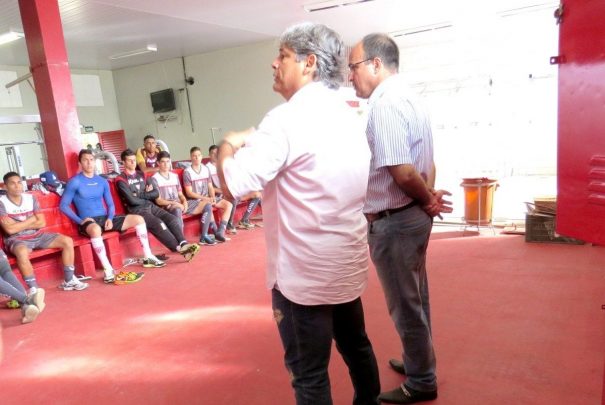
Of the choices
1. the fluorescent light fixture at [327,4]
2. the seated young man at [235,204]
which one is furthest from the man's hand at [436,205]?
the fluorescent light fixture at [327,4]

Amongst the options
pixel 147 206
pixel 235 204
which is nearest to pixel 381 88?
pixel 147 206

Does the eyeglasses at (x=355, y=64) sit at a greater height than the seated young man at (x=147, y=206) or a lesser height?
greater

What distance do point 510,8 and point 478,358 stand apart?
748 centimetres

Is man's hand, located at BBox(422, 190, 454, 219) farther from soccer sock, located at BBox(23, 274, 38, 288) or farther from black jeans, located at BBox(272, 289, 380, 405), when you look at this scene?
soccer sock, located at BBox(23, 274, 38, 288)

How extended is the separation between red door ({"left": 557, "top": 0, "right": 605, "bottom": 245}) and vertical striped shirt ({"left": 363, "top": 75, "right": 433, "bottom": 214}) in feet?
2.17

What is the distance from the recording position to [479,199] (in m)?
5.21

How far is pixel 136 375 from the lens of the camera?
7.93 feet

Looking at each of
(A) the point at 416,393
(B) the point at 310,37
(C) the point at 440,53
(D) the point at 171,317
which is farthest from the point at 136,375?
(C) the point at 440,53

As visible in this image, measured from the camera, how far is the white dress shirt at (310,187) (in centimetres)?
116

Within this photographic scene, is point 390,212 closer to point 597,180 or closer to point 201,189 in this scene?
point 597,180

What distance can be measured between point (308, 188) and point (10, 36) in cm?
833

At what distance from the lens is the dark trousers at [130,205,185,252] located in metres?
5.19

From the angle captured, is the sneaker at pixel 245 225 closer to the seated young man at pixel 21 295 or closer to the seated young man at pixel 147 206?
the seated young man at pixel 147 206

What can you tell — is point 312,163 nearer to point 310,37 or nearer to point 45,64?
point 310,37
